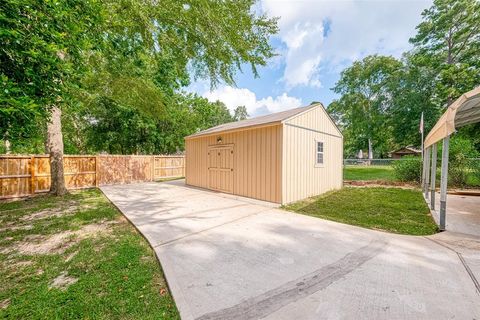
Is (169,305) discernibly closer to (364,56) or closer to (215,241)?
(215,241)

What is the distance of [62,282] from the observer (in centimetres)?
237

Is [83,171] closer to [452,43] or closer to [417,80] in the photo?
[452,43]

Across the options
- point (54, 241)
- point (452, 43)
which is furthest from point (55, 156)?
point (452, 43)

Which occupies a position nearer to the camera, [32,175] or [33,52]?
[33,52]

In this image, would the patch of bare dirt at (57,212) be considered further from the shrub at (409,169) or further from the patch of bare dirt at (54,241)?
the shrub at (409,169)

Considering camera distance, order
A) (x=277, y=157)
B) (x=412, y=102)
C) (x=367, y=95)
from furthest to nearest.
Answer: (x=367, y=95) < (x=412, y=102) < (x=277, y=157)

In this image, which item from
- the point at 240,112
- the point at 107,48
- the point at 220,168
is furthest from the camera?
the point at 240,112

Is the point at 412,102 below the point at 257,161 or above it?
above

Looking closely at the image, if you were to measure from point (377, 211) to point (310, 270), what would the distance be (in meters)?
3.95

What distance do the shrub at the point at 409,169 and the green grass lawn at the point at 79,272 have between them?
40.8 ft

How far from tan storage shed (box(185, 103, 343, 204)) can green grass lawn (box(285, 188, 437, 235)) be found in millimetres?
810

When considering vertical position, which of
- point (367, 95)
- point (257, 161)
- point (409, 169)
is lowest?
point (409, 169)

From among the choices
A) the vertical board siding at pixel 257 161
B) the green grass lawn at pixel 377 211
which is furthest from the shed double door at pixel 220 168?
the green grass lawn at pixel 377 211

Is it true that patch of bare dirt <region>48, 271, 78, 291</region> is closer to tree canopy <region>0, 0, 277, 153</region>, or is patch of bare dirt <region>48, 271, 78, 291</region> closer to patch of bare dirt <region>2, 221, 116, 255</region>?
patch of bare dirt <region>2, 221, 116, 255</region>
